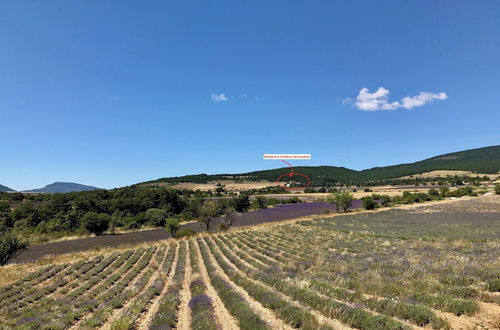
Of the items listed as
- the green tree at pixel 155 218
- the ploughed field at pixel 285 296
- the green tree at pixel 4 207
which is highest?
the green tree at pixel 4 207

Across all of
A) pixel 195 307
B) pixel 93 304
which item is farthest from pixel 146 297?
pixel 195 307

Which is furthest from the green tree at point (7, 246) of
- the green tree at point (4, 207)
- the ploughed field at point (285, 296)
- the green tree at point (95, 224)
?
the green tree at point (4, 207)

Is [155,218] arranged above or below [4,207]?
below

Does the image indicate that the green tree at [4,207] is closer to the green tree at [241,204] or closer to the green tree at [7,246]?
the green tree at [7,246]

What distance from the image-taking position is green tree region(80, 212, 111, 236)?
63125 millimetres

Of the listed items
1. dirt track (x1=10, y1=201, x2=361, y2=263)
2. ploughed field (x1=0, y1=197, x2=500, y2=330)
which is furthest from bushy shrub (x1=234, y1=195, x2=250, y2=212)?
ploughed field (x1=0, y1=197, x2=500, y2=330)

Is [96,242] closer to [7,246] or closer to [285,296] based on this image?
[7,246]

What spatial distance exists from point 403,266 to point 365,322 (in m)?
8.71

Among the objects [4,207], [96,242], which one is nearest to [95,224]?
[96,242]

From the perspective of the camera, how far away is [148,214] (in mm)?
76688

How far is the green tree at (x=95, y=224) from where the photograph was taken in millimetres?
63125

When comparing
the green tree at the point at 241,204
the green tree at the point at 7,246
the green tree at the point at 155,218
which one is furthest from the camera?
the green tree at the point at 241,204

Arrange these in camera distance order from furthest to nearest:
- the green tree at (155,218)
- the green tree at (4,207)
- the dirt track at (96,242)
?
the green tree at (4,207), the green tree at (155,218), the dirt track at (96,242)

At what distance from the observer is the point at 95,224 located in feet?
207
